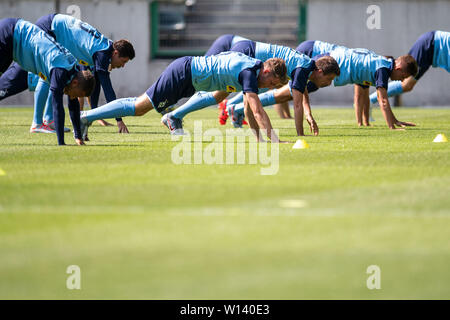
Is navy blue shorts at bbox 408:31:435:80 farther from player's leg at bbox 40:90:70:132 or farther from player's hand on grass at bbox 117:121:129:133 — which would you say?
player's leg at bbox 40:90:70:132

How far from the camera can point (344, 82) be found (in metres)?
13.0

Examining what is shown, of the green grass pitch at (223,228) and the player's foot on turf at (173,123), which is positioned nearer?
the green grass pitch at (223,228)

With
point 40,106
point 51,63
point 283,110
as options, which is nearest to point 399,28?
point 283,110

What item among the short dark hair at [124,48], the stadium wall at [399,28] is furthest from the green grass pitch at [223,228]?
the stadium wall at [399,28]

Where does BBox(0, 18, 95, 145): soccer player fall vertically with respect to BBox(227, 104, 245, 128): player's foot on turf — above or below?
above

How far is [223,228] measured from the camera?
457 cm

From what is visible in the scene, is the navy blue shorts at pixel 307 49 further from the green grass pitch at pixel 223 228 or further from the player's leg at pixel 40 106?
the green grass pitch at pixel 223 228

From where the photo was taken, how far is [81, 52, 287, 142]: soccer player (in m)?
9.81

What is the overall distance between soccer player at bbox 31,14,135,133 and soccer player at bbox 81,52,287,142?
130cm

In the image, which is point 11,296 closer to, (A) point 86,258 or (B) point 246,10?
(A) point 86,258

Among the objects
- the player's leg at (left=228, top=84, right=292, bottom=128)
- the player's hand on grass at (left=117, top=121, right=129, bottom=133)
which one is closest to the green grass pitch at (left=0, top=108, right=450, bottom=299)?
the player's hand on grass at (left=117, top=121, right=129, bottom=133)

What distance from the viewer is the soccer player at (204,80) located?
9812 mm

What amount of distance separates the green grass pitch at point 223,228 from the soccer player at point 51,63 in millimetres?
1428
